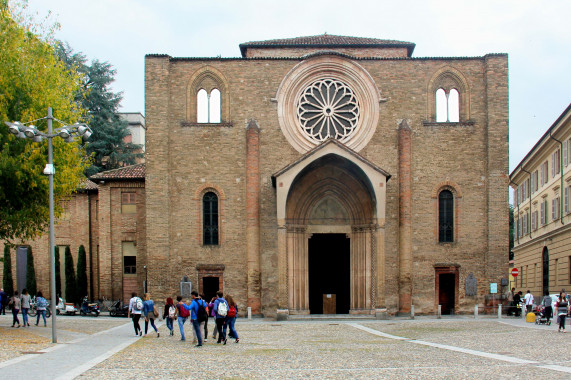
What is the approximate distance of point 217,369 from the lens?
1317cm

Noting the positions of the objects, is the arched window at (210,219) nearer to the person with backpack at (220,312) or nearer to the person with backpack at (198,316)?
the person with backpack at (198,316)

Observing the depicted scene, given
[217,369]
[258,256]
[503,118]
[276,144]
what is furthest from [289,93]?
[217,369]

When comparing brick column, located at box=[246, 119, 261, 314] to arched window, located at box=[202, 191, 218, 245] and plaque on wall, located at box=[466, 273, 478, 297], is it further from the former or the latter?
plaque on wall, located at box=[466, 273, 478, 297]

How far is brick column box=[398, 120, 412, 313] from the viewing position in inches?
1163

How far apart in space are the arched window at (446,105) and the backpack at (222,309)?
16.3 m

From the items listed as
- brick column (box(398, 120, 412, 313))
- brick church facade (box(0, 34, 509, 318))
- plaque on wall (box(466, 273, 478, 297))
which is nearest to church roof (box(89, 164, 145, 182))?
brick church facade (box(0, 34, 509, 318))

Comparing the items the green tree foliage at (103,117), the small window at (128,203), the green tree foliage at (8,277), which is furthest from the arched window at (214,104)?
the green tree foliage at (103,117)

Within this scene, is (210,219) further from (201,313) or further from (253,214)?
(201,313)

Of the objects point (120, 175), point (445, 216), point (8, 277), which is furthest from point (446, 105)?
point (8, 277)

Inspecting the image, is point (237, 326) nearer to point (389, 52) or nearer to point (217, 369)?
point (217, 369)

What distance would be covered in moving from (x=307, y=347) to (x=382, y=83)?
54.6 feet

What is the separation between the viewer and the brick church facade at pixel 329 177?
2991cm

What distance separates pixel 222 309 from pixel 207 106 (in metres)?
14.5

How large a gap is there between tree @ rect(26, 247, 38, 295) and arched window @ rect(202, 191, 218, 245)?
12.3m
